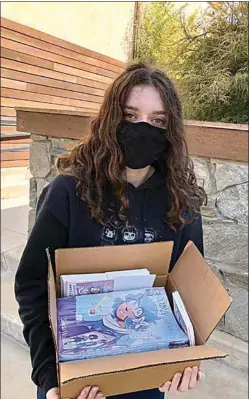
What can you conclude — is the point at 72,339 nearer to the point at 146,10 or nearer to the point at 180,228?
the point at 180,228

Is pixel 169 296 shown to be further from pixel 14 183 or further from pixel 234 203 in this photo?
pixel 14 183

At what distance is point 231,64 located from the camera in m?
1.81

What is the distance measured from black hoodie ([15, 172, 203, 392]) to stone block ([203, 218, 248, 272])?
87 centimetres

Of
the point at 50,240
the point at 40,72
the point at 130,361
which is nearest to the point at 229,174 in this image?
the point at 50,240

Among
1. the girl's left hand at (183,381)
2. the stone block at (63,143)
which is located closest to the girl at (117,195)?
the girl's left hand at (183,381)

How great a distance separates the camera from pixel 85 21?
2.91 meters

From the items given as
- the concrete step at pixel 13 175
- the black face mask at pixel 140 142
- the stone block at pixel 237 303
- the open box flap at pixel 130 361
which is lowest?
the stone block at pixel 237 303

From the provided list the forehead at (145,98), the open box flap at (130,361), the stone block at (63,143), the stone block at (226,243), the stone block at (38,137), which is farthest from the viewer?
the stone block at (38,137)

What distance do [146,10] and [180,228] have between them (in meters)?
1.45

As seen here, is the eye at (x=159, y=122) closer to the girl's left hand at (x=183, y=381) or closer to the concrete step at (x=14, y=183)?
the girl's left hand at (x=183, y=381)

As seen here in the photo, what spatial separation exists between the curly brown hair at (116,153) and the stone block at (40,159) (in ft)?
4.01

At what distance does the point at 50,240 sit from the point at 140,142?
0.99 feet

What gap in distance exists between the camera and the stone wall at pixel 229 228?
1.73 m

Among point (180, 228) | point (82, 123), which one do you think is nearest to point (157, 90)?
point (180, 228)
